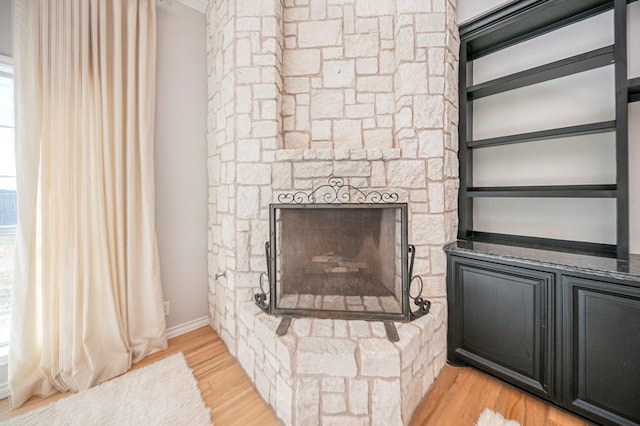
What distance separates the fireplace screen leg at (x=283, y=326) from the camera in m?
1.49

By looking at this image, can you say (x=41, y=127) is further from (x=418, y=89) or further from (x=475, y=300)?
(x=475, y=300)

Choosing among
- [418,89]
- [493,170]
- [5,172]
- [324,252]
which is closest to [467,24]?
[418,89]

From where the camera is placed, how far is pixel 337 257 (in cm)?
178

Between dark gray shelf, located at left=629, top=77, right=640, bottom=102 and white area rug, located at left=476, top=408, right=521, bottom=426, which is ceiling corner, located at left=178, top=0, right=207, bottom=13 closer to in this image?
A: dark gray shelf, located at left=629, top=77, right=640, bottom=102

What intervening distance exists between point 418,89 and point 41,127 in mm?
2484

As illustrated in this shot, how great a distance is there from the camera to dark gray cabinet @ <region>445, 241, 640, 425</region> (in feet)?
4.12

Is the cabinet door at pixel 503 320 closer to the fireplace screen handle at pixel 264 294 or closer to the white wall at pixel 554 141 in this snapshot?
the white wall at pixel 554 141

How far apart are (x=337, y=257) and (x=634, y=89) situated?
1.94 metres

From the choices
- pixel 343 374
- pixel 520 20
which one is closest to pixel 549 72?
pixel 520 20

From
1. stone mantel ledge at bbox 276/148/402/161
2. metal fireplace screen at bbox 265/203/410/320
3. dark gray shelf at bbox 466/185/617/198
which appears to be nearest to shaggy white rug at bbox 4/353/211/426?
metal fireplace screen at bbox 265/203/410/320

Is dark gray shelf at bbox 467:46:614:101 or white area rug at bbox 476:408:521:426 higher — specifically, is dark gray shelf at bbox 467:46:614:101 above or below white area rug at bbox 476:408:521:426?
above

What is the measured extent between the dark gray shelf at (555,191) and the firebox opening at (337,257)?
0.80 meters

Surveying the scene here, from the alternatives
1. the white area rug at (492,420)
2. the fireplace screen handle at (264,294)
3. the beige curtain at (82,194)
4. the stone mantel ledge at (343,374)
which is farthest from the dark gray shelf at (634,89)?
the beige curtain at (82,194)

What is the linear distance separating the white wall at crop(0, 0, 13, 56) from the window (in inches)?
5.0
